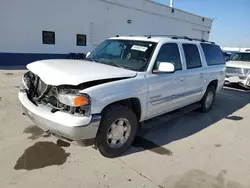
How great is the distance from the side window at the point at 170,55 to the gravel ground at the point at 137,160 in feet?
4.65

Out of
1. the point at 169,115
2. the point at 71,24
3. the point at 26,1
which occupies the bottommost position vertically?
the point at 169,115

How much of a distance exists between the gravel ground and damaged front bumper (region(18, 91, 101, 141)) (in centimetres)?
54

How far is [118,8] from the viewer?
52.1 ft

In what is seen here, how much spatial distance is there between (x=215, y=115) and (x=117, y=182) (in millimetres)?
4019

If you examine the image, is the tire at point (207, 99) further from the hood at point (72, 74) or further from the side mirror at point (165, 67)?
the hood at point (72, 74)

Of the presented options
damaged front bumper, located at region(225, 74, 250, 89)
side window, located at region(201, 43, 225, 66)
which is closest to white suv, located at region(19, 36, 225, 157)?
side window, located at region(201, 43, 225, 66)

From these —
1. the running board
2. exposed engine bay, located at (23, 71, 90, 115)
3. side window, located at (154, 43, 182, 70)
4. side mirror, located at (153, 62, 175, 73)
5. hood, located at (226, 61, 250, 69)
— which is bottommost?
the running board

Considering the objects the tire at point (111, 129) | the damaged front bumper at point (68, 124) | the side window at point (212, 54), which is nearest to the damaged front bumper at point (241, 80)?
the side window at point (212, 54)

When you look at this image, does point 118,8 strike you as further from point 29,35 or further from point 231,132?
point 231,132

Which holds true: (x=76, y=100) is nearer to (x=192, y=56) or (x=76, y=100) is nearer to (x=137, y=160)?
(x=137, y=160)

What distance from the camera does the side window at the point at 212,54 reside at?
Answer: 5.44 metres

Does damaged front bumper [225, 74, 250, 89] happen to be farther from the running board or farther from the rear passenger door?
the rear passenger door

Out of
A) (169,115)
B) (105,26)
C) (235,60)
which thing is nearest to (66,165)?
(169,115)

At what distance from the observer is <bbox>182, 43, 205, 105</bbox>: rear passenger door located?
4.51 meters
